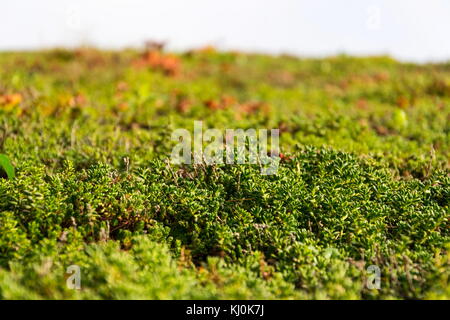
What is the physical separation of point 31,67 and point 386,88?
8.45 m

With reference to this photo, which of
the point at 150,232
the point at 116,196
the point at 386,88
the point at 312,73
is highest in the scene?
the point at 312,73

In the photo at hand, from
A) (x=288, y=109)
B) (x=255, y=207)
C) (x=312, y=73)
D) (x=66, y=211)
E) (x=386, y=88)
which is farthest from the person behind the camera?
(x=312, y=73)

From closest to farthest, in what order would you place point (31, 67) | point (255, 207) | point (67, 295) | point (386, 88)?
point (67, 295) → point (255, 207) → point (386, 88) → point (31, 67)

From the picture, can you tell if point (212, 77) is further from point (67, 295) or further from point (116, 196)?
point (67, 295)

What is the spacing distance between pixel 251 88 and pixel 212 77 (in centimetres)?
148

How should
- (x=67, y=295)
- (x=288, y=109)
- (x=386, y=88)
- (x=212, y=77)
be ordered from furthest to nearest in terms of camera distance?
(x=212, y=77) → (x=386, y=88) → (x=288, y=109) → (x=67, y=295)

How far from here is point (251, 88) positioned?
1030cm

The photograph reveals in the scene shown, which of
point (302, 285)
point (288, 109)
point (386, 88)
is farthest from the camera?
point (386, 88)
